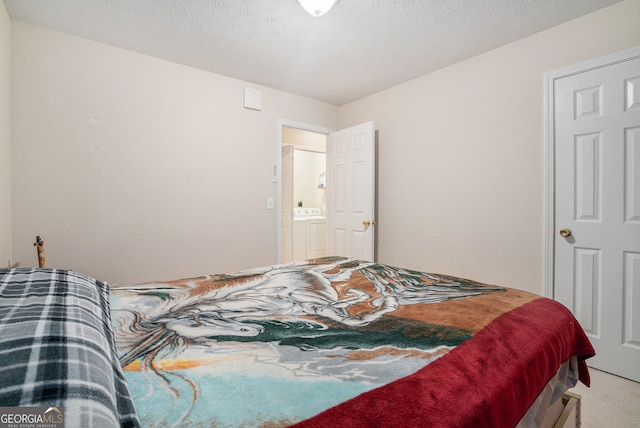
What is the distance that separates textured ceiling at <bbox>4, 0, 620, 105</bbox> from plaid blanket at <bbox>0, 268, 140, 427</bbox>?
2.06m

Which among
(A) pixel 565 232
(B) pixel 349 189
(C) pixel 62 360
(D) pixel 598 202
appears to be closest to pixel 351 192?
(B) pixel 349 189

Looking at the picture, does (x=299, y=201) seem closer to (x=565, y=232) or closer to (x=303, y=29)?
(x=303, y=29)

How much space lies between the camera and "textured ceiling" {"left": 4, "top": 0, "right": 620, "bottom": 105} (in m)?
2.09

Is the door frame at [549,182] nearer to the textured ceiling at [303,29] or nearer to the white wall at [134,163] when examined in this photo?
the textured ceiling at [303,29]

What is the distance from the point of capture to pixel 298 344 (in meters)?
0.91

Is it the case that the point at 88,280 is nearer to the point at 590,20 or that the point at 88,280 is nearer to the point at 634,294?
the point at 634,294

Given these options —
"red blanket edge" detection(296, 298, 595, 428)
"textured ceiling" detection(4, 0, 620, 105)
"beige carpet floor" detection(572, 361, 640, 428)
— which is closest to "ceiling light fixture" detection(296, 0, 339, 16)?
"textured ceiling" detection(4, 0, 620, 105)

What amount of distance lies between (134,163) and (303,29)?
6.02 feet

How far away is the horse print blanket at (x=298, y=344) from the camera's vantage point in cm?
63

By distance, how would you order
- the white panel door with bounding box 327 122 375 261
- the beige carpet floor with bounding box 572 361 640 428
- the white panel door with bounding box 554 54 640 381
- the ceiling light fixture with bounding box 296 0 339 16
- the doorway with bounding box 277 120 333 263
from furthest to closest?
1. the doorway with bounding box 277 120 333 263
2. the white panel door with bounding box 327 122 375 261
3. the white panel door with bounding box 554 54 640 381
4. the ceiling light fixture with bounding box 296 0 339 16
5. the beige carpet floor with bounding box 572 361 640 428

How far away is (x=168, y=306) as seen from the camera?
119cm

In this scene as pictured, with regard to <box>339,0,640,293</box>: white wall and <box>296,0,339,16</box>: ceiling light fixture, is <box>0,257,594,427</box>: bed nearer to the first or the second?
<box>339,0,640,293</box>: white wall

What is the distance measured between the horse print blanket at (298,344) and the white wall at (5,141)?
1.48 m

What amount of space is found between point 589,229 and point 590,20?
147cm
